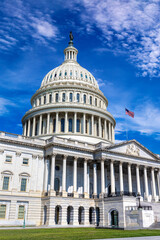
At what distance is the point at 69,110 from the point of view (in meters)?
68.9

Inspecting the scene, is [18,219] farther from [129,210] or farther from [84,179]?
[129,210]

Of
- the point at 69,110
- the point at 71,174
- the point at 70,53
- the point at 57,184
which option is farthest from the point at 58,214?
the point at 70,53

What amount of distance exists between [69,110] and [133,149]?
2026 centimetres

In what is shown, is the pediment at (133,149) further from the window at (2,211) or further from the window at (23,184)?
the window at (2,211)

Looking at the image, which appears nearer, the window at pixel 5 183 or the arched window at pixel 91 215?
the window at pixel 5 183

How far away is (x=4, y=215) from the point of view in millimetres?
44500

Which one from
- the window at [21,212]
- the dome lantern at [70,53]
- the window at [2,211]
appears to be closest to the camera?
the window at [2,211]

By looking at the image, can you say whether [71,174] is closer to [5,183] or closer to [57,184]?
[57,184]

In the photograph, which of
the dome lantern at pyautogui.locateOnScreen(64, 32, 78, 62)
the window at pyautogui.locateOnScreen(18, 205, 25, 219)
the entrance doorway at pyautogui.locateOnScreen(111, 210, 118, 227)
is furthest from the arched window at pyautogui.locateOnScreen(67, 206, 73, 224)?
the dome lantern at pyautogui.locateOnScreen(64, 32, 78, 62)

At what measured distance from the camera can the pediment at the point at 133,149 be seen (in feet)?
184

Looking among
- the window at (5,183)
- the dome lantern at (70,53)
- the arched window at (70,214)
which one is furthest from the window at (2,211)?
the dome lantern at (70,53)

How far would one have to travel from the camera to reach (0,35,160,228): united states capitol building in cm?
4531

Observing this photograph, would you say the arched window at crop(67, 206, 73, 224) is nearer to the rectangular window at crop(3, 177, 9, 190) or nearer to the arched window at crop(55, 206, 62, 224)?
the arched window at crop(55, 206, 62, 224)

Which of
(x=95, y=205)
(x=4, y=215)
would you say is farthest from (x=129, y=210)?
(x=4, y=215)
